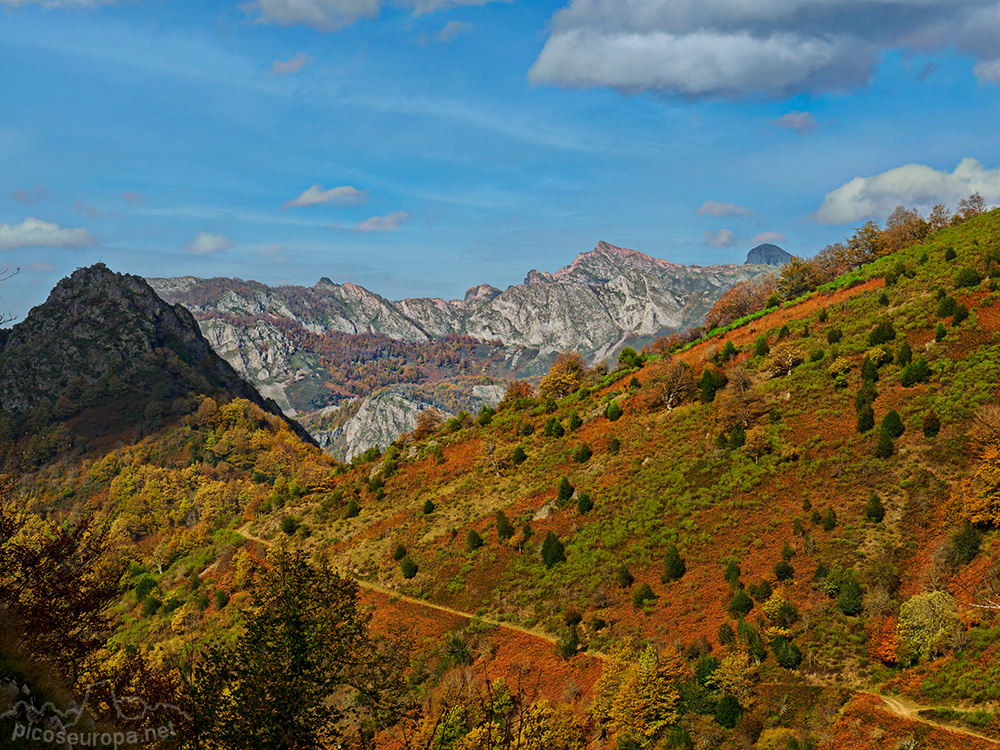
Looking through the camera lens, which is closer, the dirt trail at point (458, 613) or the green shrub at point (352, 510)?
the dirt trail at point (458, 613)

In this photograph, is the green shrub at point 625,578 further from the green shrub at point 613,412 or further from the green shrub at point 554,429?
the green shrub at point 554,429

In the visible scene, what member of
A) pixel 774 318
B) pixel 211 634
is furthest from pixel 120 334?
pixel 774 318

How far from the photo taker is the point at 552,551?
45656 millimetres

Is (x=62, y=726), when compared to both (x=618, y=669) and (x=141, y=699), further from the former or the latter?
(x=618, y=669)

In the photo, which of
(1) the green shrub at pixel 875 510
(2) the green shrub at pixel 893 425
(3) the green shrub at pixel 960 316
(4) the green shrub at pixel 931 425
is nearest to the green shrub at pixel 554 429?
(2) the green shrub at pixel 893 425

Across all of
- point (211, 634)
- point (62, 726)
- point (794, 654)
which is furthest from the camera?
point (211, 634)

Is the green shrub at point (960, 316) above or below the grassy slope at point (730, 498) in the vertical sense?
above

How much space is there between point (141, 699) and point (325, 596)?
22.8ft

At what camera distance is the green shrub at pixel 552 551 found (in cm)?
4556

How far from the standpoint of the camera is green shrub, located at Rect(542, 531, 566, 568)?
149 ft

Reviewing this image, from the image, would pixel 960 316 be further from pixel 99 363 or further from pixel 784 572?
pixel 99 363

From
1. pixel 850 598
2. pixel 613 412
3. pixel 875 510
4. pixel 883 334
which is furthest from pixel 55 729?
pixel 883 334

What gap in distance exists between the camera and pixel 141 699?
65.4 feet

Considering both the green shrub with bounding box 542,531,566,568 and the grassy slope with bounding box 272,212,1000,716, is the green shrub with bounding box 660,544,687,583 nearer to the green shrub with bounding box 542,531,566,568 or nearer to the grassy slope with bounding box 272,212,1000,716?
the grassy slope with bounding box 272,212,1000,716
